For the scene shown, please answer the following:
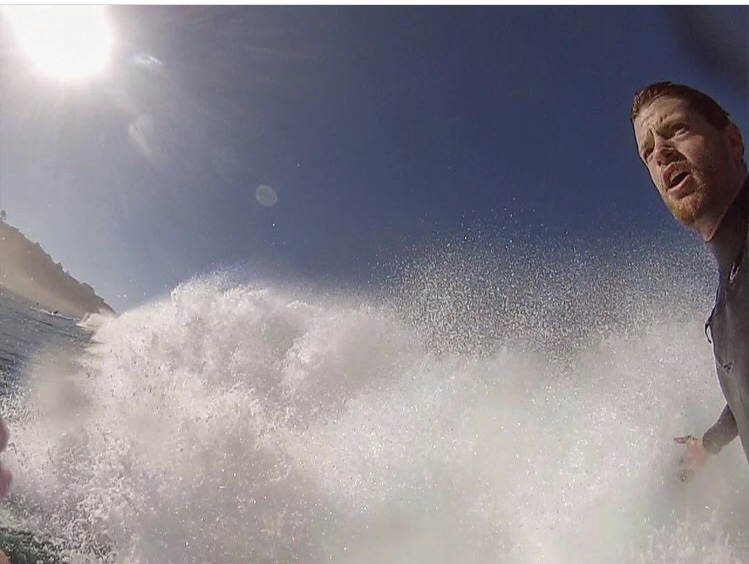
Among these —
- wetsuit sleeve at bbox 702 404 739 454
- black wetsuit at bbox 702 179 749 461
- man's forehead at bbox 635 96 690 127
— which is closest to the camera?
black wetsuit at bbox 702 179 749 461

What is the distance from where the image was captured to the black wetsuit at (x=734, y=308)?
159 centimetres

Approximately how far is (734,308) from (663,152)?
563mm

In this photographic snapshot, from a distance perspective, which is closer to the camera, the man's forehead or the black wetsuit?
the black wetsuit

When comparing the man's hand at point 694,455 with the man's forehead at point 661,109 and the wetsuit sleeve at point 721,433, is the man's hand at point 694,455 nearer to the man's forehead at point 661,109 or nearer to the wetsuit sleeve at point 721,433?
the wetsuit sleeve at point 721,433

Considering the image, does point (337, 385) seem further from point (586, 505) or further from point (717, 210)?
point (717, 210)

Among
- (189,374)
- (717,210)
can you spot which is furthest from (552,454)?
(189,374)

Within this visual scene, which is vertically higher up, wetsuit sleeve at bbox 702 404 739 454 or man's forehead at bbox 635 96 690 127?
man's forehead at bbox 635 96 690 127

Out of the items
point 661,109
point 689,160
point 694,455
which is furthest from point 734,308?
point 694,455

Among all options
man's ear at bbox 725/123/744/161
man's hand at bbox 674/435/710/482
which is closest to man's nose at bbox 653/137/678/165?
man's ear at bbox 725/123/744/161

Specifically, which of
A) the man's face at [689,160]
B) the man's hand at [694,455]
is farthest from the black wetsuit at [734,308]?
the man's hand at [694,455]

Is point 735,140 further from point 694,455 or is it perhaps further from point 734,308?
point 694,455

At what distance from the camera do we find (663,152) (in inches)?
67.2

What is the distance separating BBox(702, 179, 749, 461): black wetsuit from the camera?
159 cm

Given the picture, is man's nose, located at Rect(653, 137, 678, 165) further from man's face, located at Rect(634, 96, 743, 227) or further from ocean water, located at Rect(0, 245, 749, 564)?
ocean water, located at Rect(0, 245, 749, 564)
